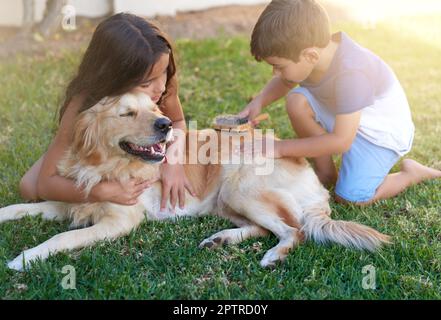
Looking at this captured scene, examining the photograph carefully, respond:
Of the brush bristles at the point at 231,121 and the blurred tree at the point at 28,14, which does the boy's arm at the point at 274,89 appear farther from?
the blurred tree at the point at 28,14

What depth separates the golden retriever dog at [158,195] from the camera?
313cm

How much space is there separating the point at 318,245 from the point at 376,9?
7.35 meters

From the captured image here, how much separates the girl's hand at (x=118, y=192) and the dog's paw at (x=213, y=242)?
57cm

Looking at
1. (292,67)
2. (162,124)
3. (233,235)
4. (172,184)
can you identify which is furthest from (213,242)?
(292,67)

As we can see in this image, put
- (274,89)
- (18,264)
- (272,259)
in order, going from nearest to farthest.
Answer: (18,264) < (272,259) < (274,89)

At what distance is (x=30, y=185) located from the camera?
3.73 m

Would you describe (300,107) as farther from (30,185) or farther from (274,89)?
(30,185)

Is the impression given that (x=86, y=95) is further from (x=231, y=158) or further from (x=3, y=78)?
(x=3, y=78)

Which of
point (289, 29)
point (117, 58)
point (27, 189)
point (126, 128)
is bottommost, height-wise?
point (27, 189)

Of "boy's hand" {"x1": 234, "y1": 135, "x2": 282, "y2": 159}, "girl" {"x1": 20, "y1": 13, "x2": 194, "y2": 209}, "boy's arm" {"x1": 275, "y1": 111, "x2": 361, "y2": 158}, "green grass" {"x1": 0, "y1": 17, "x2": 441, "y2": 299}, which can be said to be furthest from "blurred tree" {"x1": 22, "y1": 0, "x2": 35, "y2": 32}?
"boy's arm" {"x1": 275, "y1": 111, "x2": 361, "y2": 158}

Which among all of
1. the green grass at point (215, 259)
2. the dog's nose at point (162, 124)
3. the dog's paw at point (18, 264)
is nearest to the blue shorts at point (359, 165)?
the green grass at point (215, 259)

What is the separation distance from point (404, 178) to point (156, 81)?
186 centimetres

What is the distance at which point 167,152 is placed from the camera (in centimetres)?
363

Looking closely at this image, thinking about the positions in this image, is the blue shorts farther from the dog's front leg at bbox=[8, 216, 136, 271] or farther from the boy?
the dog's front leg at bbox=[8, 216, 136, 271]
